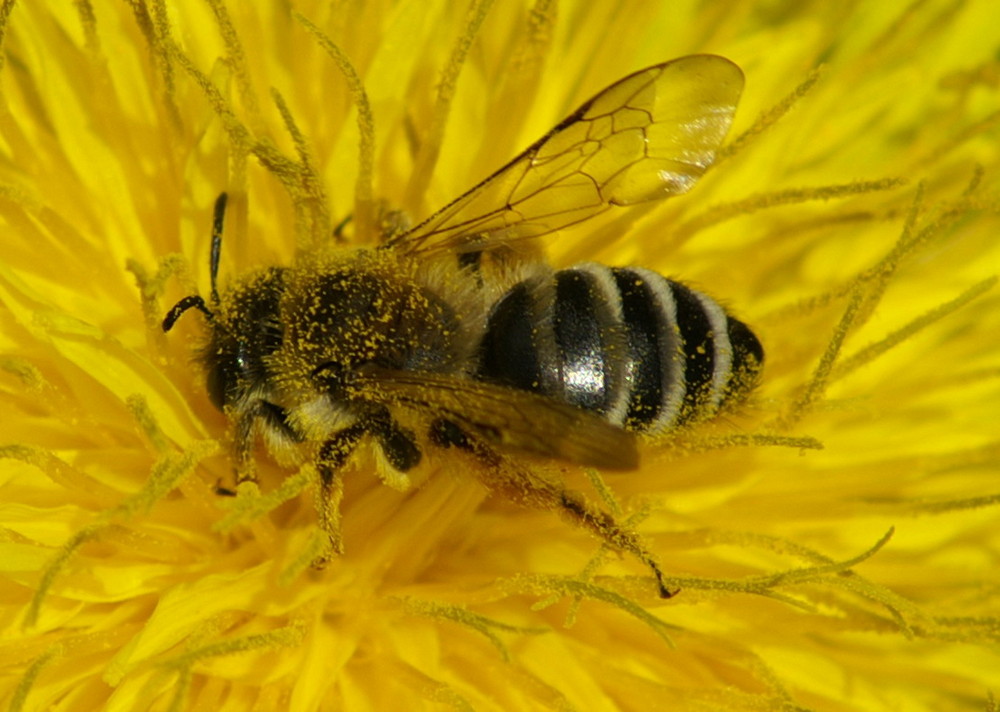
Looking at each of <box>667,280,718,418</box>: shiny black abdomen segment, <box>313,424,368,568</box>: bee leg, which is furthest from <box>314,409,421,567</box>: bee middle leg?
<box>667,280,718,418</box>: shiny black abdomen segment

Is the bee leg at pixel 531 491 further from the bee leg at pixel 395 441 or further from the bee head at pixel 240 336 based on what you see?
the bee head at pixel 240 336

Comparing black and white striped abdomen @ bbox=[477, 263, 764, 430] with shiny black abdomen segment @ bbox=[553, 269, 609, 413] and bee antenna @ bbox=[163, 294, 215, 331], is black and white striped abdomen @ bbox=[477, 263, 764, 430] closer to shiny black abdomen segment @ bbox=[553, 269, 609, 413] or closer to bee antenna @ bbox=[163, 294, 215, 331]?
shiny black abdomen segment @ bbox=[553, 269, 609, 413]

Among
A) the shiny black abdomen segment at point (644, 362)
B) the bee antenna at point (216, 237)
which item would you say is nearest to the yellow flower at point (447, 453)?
the bee antenna at point (216, 237)

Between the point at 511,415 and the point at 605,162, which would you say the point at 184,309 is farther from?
the point at 605,162

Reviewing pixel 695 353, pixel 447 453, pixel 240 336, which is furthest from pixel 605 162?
pixel 240 336

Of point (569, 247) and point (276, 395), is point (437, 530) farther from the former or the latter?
point (569, 247)

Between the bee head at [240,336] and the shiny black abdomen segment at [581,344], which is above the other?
the shiny black abdomen segment at [581,344]

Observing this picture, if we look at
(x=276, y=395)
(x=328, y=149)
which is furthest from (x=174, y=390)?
(x=328, y=149)
